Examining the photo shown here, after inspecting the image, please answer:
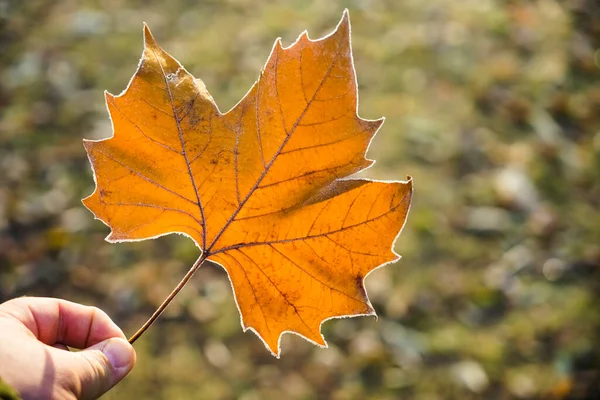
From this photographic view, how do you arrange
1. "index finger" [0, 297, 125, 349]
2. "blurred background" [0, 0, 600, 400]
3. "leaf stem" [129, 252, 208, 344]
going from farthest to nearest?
1. "blurred background" [0, 0, 600, 400]
2. "index finger" [0, 297, 125, 349]
3. "leaf stem" [129, 252, 208, 344]

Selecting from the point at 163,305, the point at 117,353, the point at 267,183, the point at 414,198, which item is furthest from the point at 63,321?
the point at 414,198

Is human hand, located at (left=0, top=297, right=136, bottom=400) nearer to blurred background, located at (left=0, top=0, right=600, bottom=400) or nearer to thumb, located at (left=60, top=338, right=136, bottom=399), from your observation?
thumb, located at (left=60, top=338, right=136, bottom=399)

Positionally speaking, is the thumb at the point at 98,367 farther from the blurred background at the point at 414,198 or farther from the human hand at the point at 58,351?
the blurred background at the point at 414,198

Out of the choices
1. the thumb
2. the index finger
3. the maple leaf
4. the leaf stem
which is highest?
the maple leaf

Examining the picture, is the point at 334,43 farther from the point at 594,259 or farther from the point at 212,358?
the point at 594,259

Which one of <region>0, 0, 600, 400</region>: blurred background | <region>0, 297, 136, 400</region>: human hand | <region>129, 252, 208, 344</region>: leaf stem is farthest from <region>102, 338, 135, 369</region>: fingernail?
<region>0, 0, 600, 400</region>: blurred background

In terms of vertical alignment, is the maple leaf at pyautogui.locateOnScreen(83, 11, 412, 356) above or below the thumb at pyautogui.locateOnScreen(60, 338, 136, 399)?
above

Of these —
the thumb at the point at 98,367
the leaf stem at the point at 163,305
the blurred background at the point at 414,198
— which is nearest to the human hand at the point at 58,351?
the thumb at the point at 98,367

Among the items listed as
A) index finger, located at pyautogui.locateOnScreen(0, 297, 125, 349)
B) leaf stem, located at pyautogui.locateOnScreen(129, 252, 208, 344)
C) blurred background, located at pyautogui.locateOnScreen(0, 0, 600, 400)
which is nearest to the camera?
leaf stem, located at pyautogui.locateOnScreen(129, 252, 208, 344)
